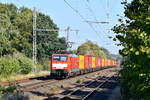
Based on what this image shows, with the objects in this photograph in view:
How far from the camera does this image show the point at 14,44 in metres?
58.4

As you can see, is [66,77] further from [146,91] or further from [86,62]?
[146,91]

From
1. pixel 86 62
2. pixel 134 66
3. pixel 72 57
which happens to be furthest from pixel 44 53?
pixel 134 66

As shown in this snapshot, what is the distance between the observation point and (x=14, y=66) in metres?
42.7

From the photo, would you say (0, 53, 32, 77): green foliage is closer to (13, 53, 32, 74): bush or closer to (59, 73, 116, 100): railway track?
(13, 53, 32, 74): bush

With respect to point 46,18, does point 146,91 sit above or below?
below

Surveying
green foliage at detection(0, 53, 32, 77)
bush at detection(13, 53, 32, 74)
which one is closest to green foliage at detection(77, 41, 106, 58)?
green foliage at detection(0, 53, 32, 77)

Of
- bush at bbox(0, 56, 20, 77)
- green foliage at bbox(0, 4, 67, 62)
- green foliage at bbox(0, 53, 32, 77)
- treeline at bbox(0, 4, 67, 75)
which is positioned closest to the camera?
bush at bbox(0, 56, 20, 77)

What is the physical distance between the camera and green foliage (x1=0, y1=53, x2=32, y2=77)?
132 ft

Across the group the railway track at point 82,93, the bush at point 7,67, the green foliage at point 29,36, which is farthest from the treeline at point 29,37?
the railway track at point 82,93

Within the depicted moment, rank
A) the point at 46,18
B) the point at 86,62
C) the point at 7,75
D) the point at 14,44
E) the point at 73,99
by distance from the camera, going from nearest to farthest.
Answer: the point at 73,99 < the point at 7,75 < the point at 86,62 < the point at 14,44 < the point at 46,18

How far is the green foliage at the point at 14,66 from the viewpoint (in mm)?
40344

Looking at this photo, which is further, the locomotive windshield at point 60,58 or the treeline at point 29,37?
the treeline at point 29,37

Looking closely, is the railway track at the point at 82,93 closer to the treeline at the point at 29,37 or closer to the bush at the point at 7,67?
the bush at the point at 7,67

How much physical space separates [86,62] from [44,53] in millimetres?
10540
